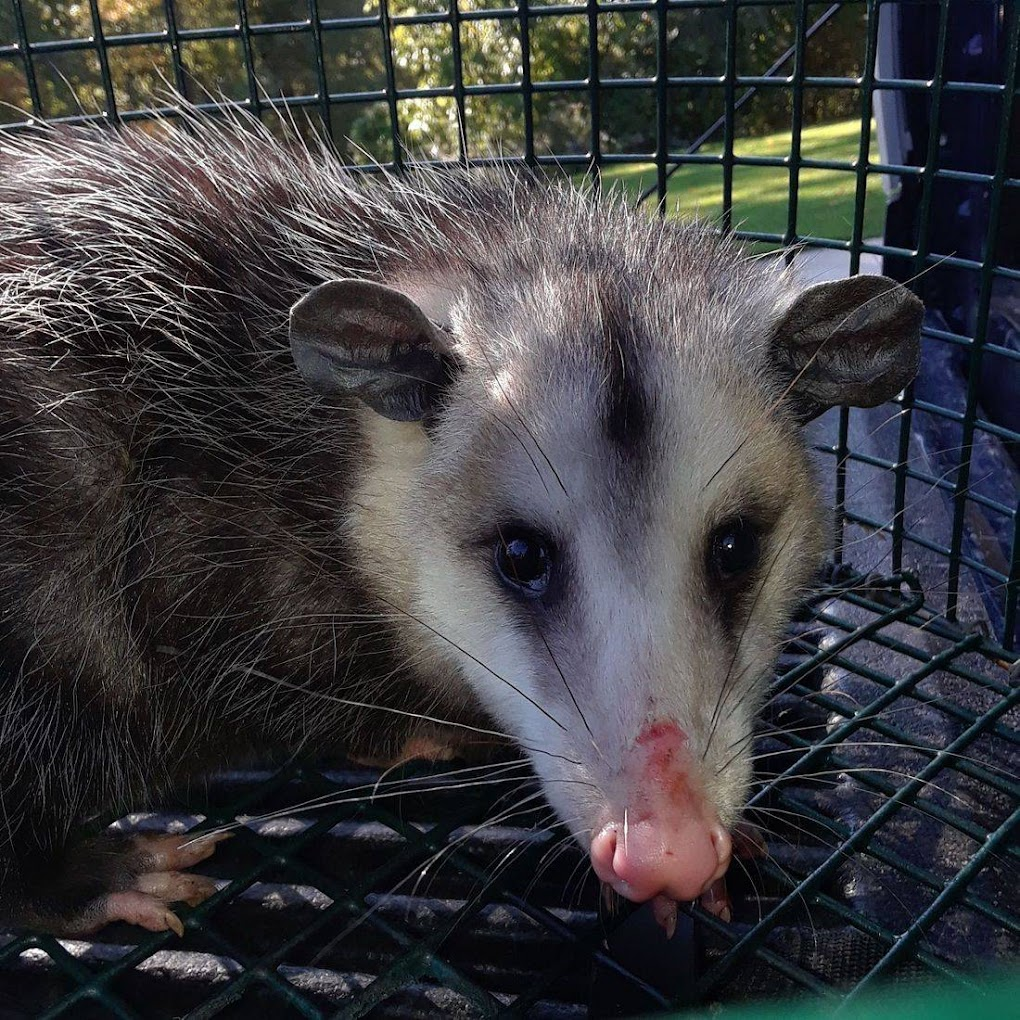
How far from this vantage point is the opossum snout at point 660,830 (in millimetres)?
1052

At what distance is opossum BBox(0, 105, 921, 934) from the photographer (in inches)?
50.6

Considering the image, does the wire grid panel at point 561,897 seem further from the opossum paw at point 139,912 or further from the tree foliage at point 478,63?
the tree foliage at point 478,63

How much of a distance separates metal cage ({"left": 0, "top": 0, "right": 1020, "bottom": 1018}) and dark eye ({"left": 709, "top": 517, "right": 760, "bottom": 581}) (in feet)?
0.90

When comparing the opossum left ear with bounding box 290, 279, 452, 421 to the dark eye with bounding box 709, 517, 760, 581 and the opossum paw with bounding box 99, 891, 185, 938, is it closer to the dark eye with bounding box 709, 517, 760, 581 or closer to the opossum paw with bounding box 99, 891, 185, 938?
the dark eye with bounding box 709, 517, 760, 581

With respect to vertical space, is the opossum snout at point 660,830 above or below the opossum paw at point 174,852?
above

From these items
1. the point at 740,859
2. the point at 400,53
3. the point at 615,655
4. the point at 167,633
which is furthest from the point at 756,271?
the point at 400,53

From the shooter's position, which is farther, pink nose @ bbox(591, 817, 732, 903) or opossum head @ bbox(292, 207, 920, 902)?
opossum head @ bbox(292, 207, 920, 902)

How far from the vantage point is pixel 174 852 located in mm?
1628

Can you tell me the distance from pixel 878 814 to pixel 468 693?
1.95ft

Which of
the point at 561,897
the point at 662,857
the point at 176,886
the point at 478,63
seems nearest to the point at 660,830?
the point at 662,857

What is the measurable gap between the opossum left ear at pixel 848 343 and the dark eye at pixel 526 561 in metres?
0.44

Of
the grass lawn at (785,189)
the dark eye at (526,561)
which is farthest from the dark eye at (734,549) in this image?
the grass lawn at (785,189)

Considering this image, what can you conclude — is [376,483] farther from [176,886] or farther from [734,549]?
[176,886]

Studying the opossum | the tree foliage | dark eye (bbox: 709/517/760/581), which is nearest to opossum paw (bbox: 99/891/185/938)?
the opossum
